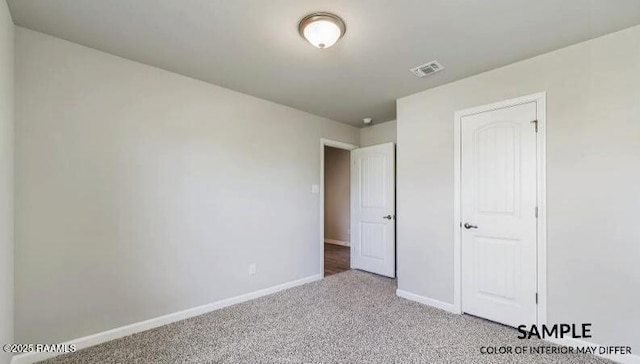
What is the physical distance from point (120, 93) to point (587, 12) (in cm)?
Result: 360

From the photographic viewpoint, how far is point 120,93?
2.48m

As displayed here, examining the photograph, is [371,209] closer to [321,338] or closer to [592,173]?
[321,338]

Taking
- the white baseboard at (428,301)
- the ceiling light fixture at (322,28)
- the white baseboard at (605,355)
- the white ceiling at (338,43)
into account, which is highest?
the white ceiling at (338,43)

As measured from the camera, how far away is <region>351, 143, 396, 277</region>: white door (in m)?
4.21

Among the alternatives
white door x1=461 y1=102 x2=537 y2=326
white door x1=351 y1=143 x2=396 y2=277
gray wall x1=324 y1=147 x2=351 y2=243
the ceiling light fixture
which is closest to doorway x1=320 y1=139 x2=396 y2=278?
white door x1=351 y1=143 x2=396 y2=277

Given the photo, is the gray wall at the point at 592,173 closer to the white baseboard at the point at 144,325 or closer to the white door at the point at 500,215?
the white door at the point at 500,215

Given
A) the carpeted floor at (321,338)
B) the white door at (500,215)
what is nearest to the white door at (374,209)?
the carpeted floor at (321,338)

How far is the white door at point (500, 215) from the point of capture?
2.49m

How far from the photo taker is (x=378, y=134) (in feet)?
15.6

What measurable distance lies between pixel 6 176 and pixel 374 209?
392 centimetres

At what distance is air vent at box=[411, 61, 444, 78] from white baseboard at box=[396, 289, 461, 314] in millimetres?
2394

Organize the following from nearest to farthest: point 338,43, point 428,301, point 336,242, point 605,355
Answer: point 605,355, point 338,43, point 428,301, point 336,242

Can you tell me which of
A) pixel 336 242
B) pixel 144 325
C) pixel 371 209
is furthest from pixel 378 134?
pixel 144 325

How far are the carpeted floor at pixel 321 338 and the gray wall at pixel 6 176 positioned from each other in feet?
1.91
